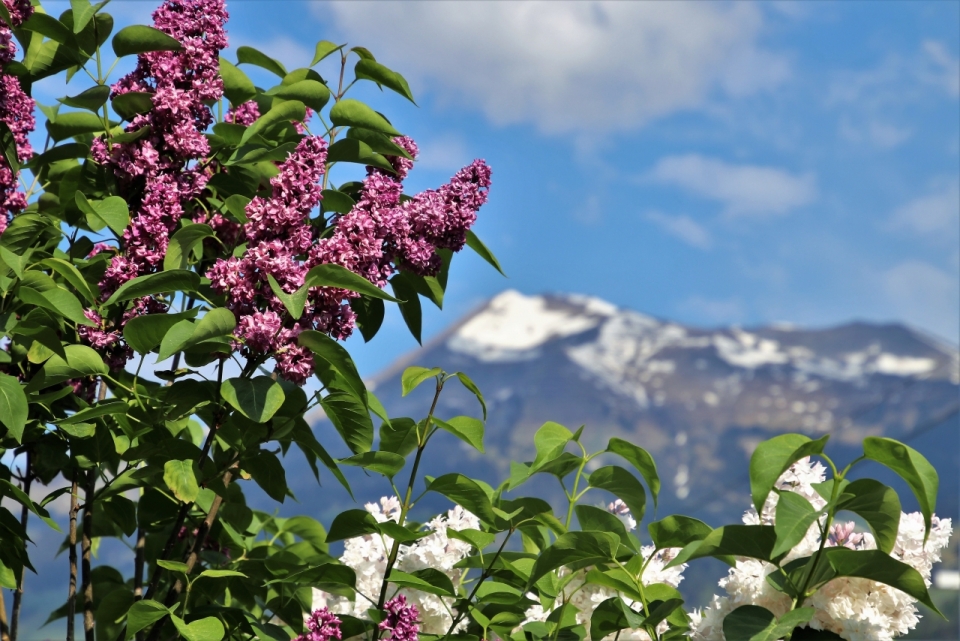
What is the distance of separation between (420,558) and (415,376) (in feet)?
1.19

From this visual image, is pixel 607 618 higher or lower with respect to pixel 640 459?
lower

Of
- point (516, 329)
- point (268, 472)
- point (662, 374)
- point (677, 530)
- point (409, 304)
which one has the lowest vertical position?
point (677, 530)

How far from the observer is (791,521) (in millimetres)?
813

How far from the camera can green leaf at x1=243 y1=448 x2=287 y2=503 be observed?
3.89ft

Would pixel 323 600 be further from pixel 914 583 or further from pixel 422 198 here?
pixel 914 583

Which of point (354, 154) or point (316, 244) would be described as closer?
point (316, 244)

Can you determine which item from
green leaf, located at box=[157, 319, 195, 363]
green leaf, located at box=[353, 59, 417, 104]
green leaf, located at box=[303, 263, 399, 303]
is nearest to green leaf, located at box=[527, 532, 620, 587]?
→ green leaf, located at box=[303, 263, 399, 303]

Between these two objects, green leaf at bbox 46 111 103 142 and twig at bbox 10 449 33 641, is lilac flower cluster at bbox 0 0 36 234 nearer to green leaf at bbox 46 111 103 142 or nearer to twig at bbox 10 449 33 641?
green leaf at bbox 46 111 103 142

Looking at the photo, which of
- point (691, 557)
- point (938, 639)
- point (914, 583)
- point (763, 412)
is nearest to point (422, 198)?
point (691, 557)

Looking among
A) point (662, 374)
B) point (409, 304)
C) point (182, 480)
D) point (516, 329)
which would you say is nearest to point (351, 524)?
point (182, 480)

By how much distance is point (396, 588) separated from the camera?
4.38ft

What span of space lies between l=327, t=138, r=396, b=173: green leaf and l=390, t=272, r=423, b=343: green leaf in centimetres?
17

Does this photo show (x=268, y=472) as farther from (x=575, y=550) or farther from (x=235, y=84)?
(x=235, y=84)

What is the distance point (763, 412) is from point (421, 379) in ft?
391
